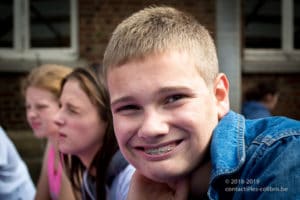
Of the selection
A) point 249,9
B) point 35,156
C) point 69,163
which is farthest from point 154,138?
point 249,9

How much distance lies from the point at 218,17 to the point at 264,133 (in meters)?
5.18

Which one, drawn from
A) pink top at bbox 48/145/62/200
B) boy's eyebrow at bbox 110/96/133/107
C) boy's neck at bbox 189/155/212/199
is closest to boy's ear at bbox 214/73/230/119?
boy's neck at bbox 189/155/212/199

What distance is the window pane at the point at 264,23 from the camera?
679 cm

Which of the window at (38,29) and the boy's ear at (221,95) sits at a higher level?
the window at (38,29)

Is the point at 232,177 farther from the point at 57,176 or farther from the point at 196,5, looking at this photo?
the point at 196,5

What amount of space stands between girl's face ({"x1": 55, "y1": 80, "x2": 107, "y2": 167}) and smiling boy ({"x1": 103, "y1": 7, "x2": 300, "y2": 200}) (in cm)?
96

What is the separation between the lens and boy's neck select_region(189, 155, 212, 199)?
120cm

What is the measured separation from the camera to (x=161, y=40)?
1218 millimetres

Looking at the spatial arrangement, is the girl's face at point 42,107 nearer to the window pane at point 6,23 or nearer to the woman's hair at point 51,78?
the woman's hair at point 51,78

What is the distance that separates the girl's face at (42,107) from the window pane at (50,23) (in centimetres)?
332

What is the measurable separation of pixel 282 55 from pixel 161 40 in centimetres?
582

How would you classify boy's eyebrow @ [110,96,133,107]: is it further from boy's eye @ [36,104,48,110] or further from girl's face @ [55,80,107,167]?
boy's eye @ [36,104,48,110]

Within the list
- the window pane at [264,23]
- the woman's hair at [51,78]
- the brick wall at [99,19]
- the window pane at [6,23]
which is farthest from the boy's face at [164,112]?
the window pane at [264,23]

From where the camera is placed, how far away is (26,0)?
6.21m
